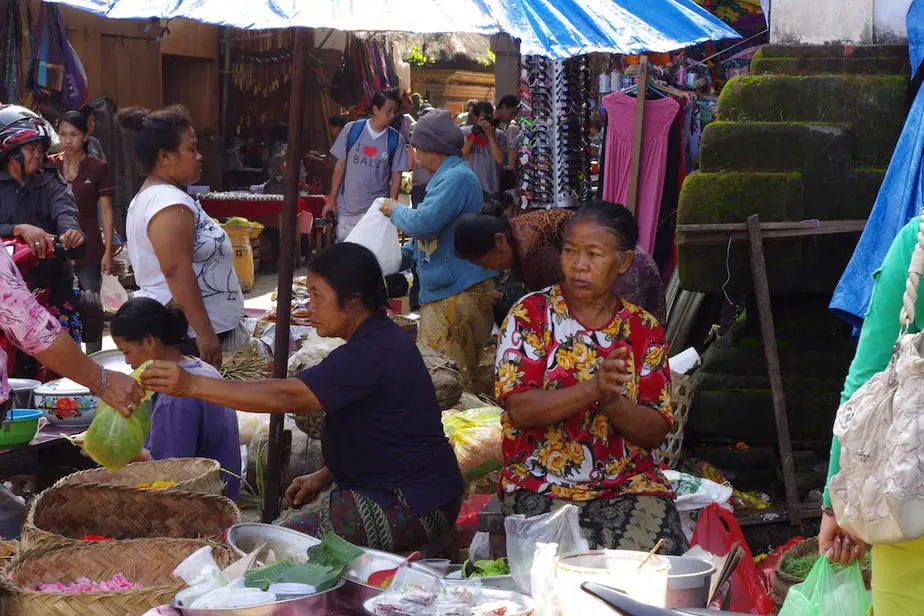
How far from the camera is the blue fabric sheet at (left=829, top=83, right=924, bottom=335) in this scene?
4.44 meters

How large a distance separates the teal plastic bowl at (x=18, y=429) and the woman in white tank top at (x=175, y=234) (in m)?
0.68

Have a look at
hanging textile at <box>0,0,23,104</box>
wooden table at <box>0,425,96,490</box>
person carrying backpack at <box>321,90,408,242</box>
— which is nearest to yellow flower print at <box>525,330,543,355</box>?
wooden table at <box>0,425,96,490</box>

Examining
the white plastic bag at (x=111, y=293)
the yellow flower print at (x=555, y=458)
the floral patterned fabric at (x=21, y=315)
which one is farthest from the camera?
the white plastic bag at (x=111, y=293)

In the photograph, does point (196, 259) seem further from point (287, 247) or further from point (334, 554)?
point (334, 554)

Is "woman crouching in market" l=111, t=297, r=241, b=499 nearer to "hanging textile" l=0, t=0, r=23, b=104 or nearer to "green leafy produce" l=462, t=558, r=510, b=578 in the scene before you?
"green leafy produce" l=462, t=558, r=510, b=578

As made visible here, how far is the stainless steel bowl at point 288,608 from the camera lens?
2674mm

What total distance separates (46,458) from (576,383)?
2.60 meters

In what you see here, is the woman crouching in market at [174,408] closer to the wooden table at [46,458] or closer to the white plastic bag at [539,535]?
the wooden table at [46,458]

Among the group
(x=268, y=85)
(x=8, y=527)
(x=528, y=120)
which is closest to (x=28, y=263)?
(x=8, y=527)

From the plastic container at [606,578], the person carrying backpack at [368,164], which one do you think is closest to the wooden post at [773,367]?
the plastic container at [606,578]

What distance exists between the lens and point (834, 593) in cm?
265

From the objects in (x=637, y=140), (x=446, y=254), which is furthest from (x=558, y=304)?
(x=637, y=140)

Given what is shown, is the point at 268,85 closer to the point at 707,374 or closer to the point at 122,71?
the point at 122,71

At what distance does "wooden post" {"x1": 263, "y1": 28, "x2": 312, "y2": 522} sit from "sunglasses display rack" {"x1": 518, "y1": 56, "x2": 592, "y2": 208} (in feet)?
15.6
